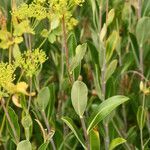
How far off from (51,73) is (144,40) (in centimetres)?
30

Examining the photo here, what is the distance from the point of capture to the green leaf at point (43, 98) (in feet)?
3.20

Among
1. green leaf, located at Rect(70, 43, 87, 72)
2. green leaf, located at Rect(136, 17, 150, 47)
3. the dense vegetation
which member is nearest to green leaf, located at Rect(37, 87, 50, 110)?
the dense vegetation

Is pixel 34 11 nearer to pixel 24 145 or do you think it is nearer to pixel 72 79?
pixel 72 79

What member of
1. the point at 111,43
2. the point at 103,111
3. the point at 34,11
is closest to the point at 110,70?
the point at 111,43

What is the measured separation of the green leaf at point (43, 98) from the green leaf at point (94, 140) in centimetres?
14

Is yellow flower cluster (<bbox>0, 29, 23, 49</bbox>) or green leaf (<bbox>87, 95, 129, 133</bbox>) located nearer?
green leaf (<bbox>87, 95, 129, 133</bbox>)

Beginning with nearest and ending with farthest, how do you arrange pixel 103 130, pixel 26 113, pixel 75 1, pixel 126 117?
pixel 75 1, pixel 26 113, pixel 103 130, pixel 126 117

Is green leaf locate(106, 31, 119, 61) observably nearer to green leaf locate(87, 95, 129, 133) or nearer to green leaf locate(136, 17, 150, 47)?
green leaf locate(136, 17, 150, 47)

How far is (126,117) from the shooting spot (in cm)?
124

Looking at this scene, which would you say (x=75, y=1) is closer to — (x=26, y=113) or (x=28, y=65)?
(x=28, y=65)

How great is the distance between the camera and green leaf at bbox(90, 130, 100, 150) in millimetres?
933

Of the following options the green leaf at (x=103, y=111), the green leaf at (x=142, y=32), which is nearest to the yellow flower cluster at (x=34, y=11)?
the green leaf at (x=103, y=111)

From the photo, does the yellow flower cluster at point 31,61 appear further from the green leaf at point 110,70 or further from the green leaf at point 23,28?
the green leaf at point 110,70

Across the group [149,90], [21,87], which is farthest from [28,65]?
[149,90]
